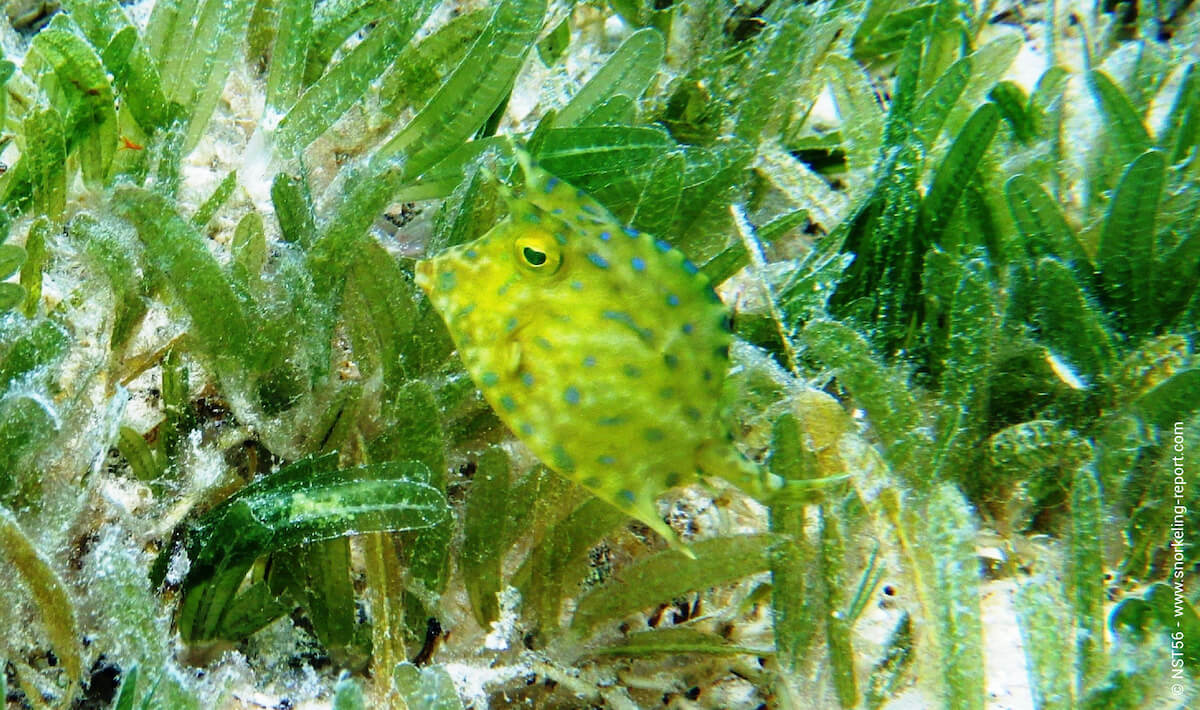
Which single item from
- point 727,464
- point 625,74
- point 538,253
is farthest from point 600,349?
point 625,74

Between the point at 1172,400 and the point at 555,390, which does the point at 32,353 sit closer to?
the point at 555,390

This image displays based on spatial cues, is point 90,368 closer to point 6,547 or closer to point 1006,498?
point 6,547

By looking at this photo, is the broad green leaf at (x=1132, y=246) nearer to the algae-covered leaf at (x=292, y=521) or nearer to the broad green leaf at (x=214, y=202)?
the algae-covered leaf at (x=292, y=521)

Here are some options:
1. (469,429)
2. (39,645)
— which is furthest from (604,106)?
(39,645)

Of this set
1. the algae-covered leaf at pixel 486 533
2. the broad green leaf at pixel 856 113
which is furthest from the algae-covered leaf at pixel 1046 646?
the broad green leaf at pixel 856 113

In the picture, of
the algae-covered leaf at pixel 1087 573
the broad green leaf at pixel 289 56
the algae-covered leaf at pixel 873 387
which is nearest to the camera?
the algae-covered leaf at pixel 1087 573
